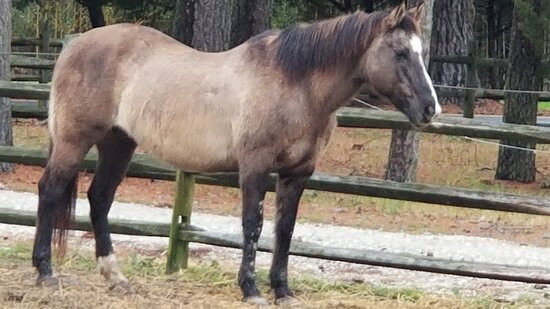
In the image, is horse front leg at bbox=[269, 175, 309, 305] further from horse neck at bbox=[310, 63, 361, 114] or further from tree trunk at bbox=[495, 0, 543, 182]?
tree trunk at bbox=[495, 0, 543, 182]

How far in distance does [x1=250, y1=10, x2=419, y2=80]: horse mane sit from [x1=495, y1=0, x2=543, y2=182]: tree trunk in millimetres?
8158

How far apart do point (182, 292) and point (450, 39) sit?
58.0 ft

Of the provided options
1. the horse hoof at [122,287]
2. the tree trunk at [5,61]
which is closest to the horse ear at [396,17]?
the horse hoof at [122,287]

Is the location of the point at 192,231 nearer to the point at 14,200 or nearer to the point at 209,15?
the point at 14,200

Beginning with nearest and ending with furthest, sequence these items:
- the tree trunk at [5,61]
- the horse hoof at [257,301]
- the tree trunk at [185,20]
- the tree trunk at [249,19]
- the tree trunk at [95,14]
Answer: the horse hoof at [257,301]
the tree trunk at [5,61]
the tree trunk at [185,20]
the tree trunk at [249,19]
the tree trunk at [95,14]

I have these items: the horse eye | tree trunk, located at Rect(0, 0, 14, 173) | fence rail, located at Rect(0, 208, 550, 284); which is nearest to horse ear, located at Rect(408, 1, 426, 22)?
the horse eye

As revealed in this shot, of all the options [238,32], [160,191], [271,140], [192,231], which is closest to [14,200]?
[160,191]

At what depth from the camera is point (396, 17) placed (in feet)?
19.1

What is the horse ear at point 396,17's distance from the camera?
581 centimetres

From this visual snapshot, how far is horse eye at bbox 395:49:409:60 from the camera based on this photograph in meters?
5.80

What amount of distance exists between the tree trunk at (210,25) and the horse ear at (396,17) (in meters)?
8.87

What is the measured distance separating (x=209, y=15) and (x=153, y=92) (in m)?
8.36

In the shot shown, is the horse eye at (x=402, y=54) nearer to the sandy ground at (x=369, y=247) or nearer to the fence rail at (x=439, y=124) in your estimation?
the fence rail at (x=439, y=124)

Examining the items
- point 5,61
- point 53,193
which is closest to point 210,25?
point 5,61
